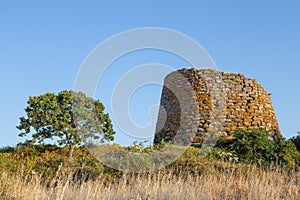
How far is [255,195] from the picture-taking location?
25.8 feet

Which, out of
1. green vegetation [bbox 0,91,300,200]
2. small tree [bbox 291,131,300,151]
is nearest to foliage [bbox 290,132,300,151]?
small tree [bbox 291,131,300,151]

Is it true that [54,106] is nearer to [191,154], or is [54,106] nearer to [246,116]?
[191,154]

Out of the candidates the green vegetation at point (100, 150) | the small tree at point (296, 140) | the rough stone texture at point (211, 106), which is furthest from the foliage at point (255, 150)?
the small tree at point (296, 140)

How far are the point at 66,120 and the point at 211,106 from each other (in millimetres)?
6698

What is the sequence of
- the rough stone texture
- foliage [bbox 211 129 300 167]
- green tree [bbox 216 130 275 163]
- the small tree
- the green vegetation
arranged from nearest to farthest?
the green vegetation, foliage [bbox 211 129 300 167], green tree [bbox 216 130 275 163], the rough stone texture, the small tree

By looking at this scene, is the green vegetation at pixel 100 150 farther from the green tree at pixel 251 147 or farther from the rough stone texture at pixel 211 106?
the rough stone texture at pixel 211 106

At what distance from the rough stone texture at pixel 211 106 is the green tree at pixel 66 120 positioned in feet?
13.2

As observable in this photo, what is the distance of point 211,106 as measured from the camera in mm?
17656

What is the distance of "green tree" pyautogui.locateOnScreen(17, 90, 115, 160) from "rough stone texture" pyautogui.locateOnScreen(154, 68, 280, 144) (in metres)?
4.03

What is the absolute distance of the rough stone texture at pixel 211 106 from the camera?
683 inches

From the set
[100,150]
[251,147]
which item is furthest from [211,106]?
[100,150]

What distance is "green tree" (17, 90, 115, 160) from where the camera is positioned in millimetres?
14609

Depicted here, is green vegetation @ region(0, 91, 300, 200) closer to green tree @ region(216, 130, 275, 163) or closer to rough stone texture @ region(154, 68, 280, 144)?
Answer: green tree @ region(216, 130, 275, 163)

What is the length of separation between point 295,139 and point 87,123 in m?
11.8
